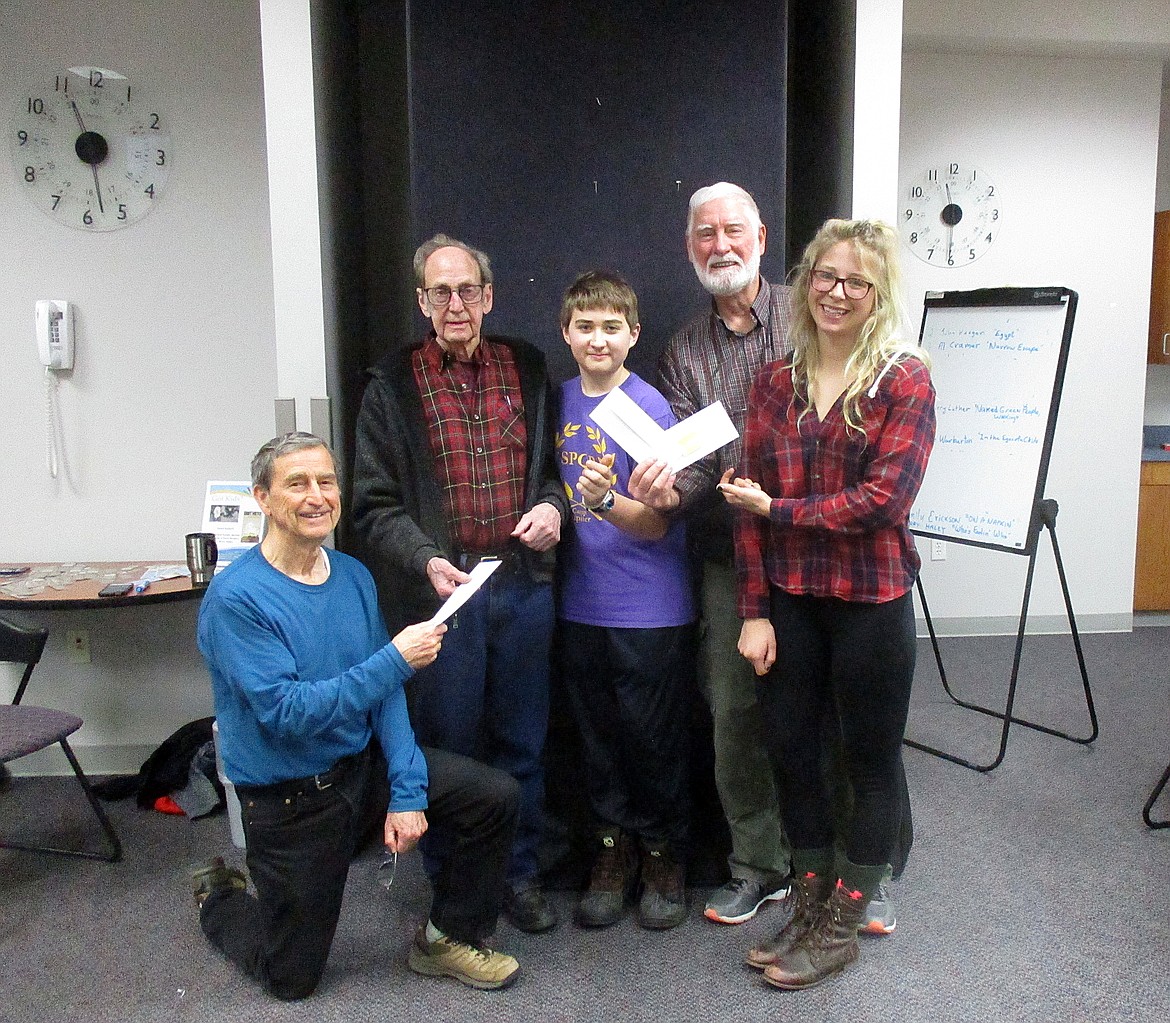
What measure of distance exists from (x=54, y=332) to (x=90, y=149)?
0.57m

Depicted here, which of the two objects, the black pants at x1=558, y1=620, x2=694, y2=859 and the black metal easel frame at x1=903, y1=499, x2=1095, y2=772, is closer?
the black pants at x1=558, y1=620, x2=694, y2=859

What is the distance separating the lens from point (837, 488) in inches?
70.6

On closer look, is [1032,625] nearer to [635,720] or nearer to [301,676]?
[635,720]

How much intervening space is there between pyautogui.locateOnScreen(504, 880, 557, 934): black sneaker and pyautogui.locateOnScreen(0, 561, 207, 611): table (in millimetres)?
1209

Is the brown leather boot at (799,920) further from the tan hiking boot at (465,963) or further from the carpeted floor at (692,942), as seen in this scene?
the tan hiking boot at (465,963)

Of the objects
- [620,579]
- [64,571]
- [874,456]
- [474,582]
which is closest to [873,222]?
[874,456]

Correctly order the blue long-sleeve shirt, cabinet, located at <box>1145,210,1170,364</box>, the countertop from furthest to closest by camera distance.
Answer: the countertop, cabinet, located at <box>1145,210,1170,364</box>, the blue long-sleeve shirt

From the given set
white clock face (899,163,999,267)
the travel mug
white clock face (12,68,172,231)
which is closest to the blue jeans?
the travel mug

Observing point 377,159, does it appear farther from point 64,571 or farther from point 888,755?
point 888,755

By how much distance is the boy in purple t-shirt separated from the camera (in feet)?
6.54

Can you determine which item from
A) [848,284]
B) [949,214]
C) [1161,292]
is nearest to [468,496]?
[848,284]

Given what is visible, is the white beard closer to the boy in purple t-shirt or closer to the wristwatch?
the boy in purple t-shirt

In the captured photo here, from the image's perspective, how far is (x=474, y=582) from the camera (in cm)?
176

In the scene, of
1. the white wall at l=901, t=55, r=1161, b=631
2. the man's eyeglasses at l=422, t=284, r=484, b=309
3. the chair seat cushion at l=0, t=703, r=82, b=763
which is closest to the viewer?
the man's eyeglasses at l=422, t=284, r=484, b=309
